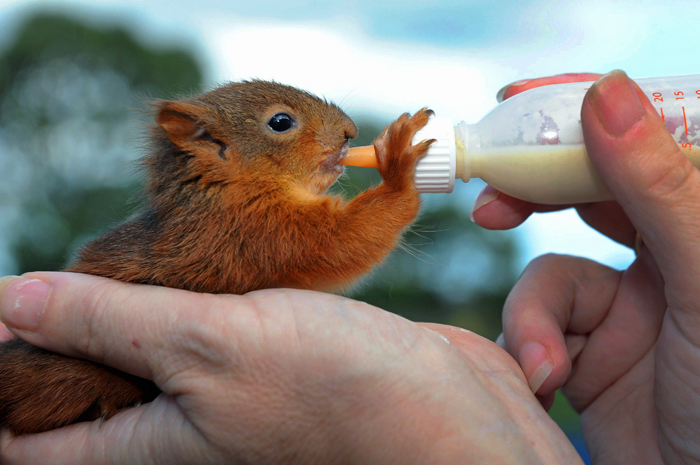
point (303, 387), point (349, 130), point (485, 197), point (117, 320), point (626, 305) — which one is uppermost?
point (349, 130)

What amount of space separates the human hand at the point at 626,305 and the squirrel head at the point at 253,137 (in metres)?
0.68

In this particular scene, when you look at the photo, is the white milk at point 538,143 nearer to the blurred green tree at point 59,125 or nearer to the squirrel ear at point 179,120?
the squirrel ear at point 179,120

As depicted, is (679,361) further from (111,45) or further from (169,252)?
(111,45)

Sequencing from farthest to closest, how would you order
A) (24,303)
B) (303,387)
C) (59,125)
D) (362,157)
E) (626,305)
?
1. (59,125)
2. (626,305)
3. (362,157)
4. (24,303)
5. (303,387)

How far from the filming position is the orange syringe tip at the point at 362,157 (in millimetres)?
1494

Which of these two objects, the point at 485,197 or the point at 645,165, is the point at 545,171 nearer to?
the point at 645,165

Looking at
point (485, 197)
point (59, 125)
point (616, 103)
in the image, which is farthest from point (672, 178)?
point (59, 125)

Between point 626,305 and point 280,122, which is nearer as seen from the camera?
point 280,122

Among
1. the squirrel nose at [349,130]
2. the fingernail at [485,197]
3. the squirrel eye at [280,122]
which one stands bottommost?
the fingernail at [485,197]

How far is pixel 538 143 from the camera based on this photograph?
1.30m

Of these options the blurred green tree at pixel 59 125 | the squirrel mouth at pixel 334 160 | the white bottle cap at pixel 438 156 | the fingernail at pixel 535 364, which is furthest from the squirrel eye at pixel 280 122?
the blurred green tree at pixel 59 125

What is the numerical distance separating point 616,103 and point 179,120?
1195mm

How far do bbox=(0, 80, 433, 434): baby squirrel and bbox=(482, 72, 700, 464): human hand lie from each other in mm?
503

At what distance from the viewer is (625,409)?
1.74 m
